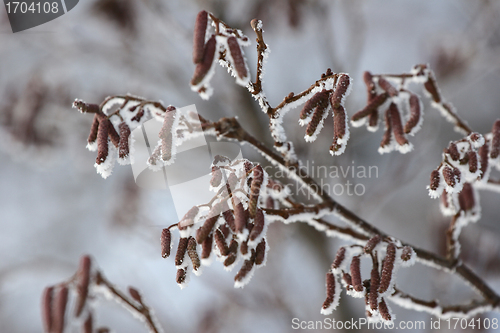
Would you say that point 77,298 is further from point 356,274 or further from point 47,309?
point 356,274

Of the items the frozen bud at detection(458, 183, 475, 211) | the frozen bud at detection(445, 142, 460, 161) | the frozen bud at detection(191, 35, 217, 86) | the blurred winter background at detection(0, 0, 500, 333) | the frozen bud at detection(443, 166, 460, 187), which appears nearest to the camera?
the frozen bud at detection(191, 35, 217, 86)

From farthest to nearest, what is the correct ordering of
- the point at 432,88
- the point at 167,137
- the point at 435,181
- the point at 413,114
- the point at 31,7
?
1. the point at 31,7
2. the point at 432,88
3. the point at 413,114
4. the point at 435,181
5. the point at 167,137

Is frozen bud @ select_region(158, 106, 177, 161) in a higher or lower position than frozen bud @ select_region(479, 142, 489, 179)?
higher

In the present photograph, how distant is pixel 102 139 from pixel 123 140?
0.08 m

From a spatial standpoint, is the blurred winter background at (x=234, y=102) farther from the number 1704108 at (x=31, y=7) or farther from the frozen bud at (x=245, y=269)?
the frozen bud at (x=245, y=269)

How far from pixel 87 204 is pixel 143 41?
551cm

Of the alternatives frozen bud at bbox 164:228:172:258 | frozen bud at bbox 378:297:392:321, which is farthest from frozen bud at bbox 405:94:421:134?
frozen bud at bbox 164:228:172:258

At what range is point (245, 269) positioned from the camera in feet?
3.65

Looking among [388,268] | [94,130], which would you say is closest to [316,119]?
[388,268]

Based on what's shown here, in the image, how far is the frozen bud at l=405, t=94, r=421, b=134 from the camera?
1.45 meters

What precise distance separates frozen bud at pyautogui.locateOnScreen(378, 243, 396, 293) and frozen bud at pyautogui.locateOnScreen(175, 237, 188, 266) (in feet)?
2.26

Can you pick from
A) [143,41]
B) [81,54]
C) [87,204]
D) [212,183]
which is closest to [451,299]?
[212,183]

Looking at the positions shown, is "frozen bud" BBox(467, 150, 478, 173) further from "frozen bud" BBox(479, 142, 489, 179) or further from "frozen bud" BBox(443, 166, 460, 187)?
"frozen bud" BBox(479, 142, 489, 179)

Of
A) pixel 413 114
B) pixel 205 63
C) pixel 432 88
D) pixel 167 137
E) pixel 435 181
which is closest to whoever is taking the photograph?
pixel 205 63
